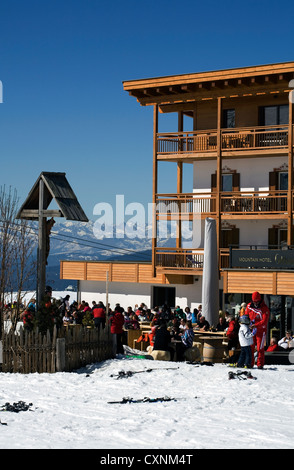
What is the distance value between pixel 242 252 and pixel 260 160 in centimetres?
635

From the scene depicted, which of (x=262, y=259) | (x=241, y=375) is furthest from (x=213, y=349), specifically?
(x=262, y=259)

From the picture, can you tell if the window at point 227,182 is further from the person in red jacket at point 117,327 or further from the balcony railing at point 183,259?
the person in red jacket at point 117,327

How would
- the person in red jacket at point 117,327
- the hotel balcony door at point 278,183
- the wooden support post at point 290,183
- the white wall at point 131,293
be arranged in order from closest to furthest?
the person in red jacket at point 117,327 → the wooden support post at point 290,183 → the hotel balcony door at point 278,183 → the white wall at point 131,293

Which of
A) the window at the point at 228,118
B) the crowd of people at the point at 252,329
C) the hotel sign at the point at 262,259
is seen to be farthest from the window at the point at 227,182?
the crowd of people at the point at 252,329

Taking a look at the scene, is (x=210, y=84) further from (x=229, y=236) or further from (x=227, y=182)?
(x=229, y=236)

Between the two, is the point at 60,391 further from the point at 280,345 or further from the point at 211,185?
the point at 211,185

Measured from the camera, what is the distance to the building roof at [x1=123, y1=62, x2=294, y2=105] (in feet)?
106

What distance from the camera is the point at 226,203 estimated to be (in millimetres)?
34562

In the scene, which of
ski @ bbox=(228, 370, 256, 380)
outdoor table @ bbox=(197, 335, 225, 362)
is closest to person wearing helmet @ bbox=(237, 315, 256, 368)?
ski @ bbox=(228, 370, 256, 380)

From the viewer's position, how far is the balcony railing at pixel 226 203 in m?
33.3

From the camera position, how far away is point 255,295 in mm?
16500

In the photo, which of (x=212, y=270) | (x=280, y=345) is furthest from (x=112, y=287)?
(x=280, y=345)

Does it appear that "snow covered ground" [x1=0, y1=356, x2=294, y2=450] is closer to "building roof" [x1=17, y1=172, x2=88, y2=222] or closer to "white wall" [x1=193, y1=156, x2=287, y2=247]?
"building roof" [x1=17, y1=172, x2=88, y2=222]

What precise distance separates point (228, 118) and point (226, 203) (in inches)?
169
